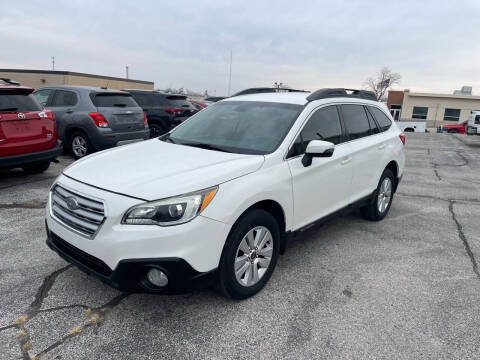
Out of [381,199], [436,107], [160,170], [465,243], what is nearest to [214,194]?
[160,170]

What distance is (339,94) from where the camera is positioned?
4359mm

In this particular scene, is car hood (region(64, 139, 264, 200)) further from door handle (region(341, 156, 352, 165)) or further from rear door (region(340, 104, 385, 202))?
rear door (region(340, 104, 385, 202))

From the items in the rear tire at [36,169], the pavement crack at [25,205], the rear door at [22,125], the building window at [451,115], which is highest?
the building window at [451,115]

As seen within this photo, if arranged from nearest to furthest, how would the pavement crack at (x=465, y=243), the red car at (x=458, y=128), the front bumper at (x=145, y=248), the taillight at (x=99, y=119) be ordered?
→ 1. the front bumper at (x=145, y=248)
2. the pavement crack at (x=465, y=243)
3. the taillight at (x=99, y=119)
4. the red car at (x=458, y=128)

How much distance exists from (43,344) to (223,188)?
63.7 inches

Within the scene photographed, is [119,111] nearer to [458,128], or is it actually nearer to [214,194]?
[214,194]

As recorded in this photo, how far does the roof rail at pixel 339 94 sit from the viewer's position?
3.97 meters

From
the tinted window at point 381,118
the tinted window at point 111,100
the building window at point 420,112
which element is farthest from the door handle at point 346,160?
the building window at point 420,112

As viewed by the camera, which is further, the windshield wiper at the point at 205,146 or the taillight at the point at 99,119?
the taillight at the point at 99,119

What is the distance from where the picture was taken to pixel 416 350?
2.57 m

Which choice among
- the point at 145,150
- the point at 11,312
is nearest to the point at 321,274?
the point at 145,150

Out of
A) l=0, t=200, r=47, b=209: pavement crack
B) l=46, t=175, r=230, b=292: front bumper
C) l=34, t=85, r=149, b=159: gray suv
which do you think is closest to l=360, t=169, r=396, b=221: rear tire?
l=46, t=175, r=230, b=292: front bumper

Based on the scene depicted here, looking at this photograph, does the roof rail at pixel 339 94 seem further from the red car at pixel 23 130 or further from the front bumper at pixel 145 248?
the red car at pixel 23 130

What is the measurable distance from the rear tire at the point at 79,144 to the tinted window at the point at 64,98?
28.1 inches
